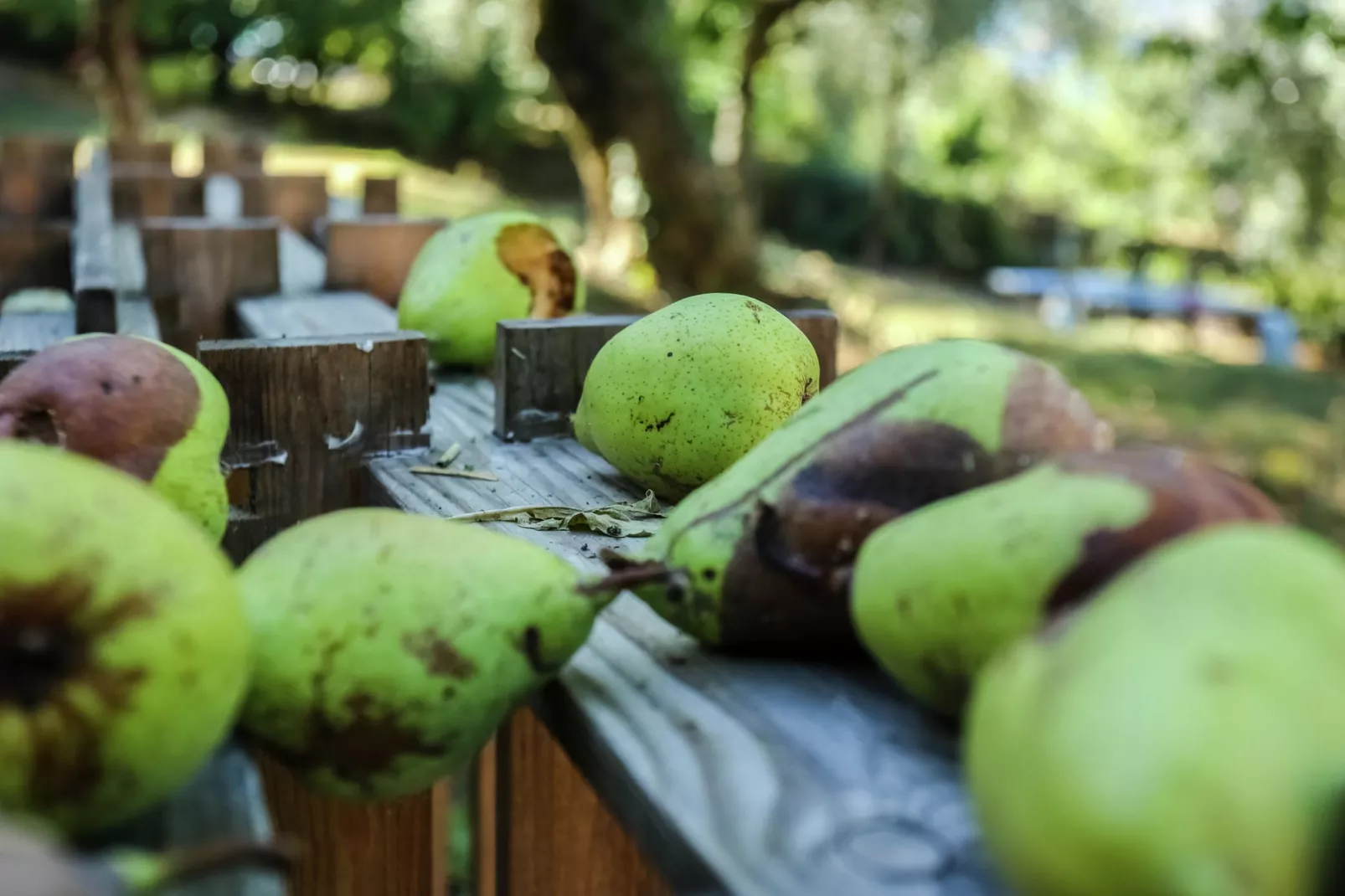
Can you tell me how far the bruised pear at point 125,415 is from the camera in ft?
3.66

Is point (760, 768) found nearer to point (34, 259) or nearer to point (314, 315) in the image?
point (314, 315)

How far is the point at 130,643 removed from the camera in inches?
27.7

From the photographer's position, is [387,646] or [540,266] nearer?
[387,646]

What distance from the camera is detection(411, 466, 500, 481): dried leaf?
158 centimetres

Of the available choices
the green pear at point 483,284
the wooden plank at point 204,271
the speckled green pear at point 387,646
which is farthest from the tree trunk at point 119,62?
the speckled green pear at point 387,646

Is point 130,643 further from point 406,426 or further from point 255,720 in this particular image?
point 406,426

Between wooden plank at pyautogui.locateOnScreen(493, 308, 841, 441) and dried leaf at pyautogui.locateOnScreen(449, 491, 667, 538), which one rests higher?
wooden plank at pyautogui.locateOnScreen(493, 308, 841, 441)

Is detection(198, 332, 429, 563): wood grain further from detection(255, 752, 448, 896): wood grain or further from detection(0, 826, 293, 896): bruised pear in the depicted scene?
detection(0, 826, 293, 896): bruised pear

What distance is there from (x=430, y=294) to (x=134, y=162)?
2.55 metres

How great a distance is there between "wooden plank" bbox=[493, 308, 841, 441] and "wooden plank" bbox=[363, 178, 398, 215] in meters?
1.68

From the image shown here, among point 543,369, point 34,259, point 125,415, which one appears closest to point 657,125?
point 34,259

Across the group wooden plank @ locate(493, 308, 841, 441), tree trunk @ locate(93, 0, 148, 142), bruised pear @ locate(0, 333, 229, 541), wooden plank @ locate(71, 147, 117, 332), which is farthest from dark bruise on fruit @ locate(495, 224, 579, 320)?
tree trunk @ locate(93, 0, 148, 142)

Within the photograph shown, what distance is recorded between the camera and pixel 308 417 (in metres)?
1.61

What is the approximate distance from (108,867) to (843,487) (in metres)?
0.62
